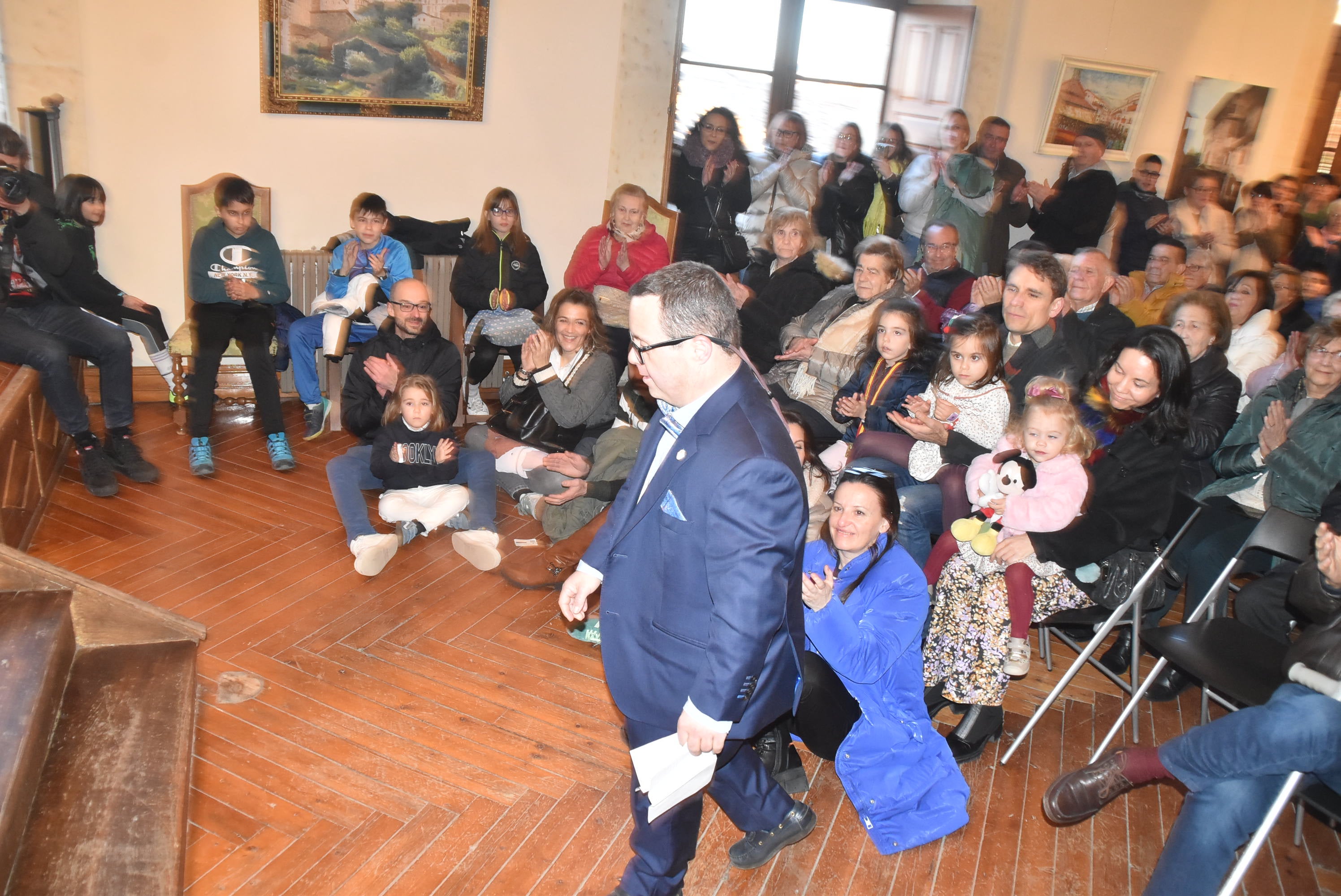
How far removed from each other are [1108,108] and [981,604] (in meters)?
5.75

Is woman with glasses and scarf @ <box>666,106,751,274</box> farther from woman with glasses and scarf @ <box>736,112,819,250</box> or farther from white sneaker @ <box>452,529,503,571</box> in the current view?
white sneaker @ <box>452,529,503,571</box>

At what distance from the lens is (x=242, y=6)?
5.49 m

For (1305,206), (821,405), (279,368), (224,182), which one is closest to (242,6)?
(224,182)

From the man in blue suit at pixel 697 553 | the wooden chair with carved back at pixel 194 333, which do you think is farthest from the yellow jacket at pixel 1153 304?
the wooden chair with carved back at pixel 194 333

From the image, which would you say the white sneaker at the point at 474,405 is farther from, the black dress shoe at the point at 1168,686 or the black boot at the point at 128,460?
the black dress shoe at the point at 1168,686

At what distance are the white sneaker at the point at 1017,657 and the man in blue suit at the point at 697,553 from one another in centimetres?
128

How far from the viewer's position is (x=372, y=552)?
382cm

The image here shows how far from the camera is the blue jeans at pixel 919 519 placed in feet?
11.9

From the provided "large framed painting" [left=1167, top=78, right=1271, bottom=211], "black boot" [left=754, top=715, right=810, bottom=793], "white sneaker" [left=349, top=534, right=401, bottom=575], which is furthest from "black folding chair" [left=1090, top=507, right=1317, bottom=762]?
"large framed painting" [left=1167, top=78, right=1271, bottom=211]

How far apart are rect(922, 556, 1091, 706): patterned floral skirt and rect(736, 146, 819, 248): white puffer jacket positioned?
3.39 meters

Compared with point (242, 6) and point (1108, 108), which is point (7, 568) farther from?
point (1108, 108)

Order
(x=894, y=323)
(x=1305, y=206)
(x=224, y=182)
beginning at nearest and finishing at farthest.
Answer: (x=894, y=323) → (x=224, y=182) → (x=1305, y=206)

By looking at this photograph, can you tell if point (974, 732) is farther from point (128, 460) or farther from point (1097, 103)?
point (1097, 103)

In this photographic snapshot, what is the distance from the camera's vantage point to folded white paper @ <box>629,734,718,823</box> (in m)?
1.94
